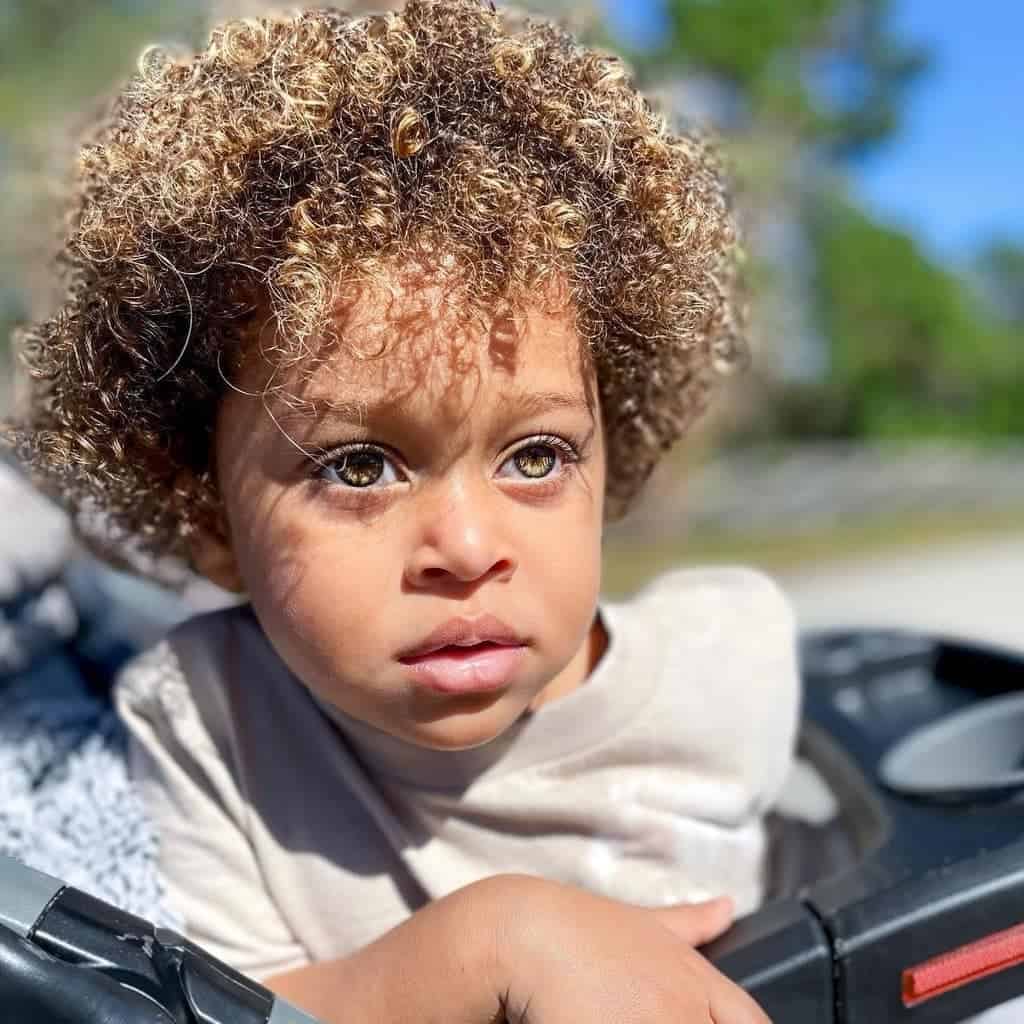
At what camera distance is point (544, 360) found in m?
0.70

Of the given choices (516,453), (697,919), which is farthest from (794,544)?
(516,453)

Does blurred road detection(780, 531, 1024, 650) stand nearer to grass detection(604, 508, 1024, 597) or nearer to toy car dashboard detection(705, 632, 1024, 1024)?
grass detection(604, 508, 1024, 597)

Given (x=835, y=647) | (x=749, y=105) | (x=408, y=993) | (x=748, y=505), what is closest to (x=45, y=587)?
(x=408, y=993)

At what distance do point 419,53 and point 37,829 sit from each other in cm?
61

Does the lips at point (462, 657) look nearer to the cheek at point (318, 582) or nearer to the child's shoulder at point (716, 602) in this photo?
the cheek at point (318, 582)

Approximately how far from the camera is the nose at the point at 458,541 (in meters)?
0.66

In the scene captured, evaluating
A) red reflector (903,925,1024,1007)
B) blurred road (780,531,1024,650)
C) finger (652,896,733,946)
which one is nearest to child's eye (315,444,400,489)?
finger (652,896,733,946)

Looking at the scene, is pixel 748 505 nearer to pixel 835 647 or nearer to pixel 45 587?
pixel 835 647

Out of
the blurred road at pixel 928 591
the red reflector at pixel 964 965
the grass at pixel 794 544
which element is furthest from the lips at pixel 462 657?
the grass at pixel 794 544

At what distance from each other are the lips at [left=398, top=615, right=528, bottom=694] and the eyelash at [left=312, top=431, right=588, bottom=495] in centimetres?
9

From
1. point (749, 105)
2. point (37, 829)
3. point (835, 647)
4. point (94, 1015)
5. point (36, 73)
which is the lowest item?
point (94, 1015)

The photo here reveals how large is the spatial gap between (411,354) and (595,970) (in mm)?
364

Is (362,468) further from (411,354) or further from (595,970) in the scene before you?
(595,970)

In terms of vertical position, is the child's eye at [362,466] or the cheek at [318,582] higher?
the child's eye at [362,466]
